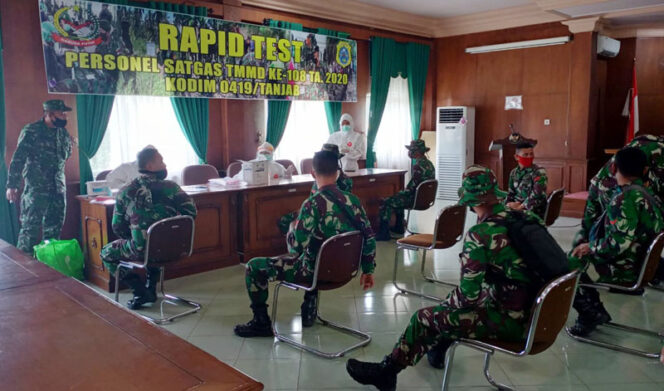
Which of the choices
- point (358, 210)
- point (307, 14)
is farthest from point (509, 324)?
point (307, 14)

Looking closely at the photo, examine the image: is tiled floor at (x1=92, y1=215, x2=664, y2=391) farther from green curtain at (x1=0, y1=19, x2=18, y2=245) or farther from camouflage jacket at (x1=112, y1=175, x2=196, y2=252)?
green curtain at (x1=0, y1=19, x2=18, y2=245)

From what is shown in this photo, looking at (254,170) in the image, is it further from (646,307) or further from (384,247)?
(646,307)

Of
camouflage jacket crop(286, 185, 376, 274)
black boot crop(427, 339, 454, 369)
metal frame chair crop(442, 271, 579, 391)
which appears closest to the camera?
metal frame chair crop(442, 271, 579, 391)

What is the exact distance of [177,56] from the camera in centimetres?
572

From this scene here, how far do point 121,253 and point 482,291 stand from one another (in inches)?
95.3

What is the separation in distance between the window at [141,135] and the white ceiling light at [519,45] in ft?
17.0

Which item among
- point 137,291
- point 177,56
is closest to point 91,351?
point 137,291

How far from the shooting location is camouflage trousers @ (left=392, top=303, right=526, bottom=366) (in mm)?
2223

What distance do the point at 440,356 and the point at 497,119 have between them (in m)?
6.72

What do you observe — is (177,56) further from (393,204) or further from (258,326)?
(258,326)

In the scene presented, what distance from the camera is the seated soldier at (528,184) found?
4.48 metres

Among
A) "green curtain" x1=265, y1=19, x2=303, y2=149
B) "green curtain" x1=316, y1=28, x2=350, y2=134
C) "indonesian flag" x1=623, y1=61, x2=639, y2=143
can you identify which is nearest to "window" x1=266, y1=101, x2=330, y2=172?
"green curtain" x1=316, y1=28, x2=350, y2=134

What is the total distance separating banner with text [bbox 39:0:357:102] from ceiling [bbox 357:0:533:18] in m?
1.09

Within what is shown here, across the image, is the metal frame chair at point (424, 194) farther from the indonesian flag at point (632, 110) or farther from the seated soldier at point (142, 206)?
the indonesian flag at point (632, 110)
